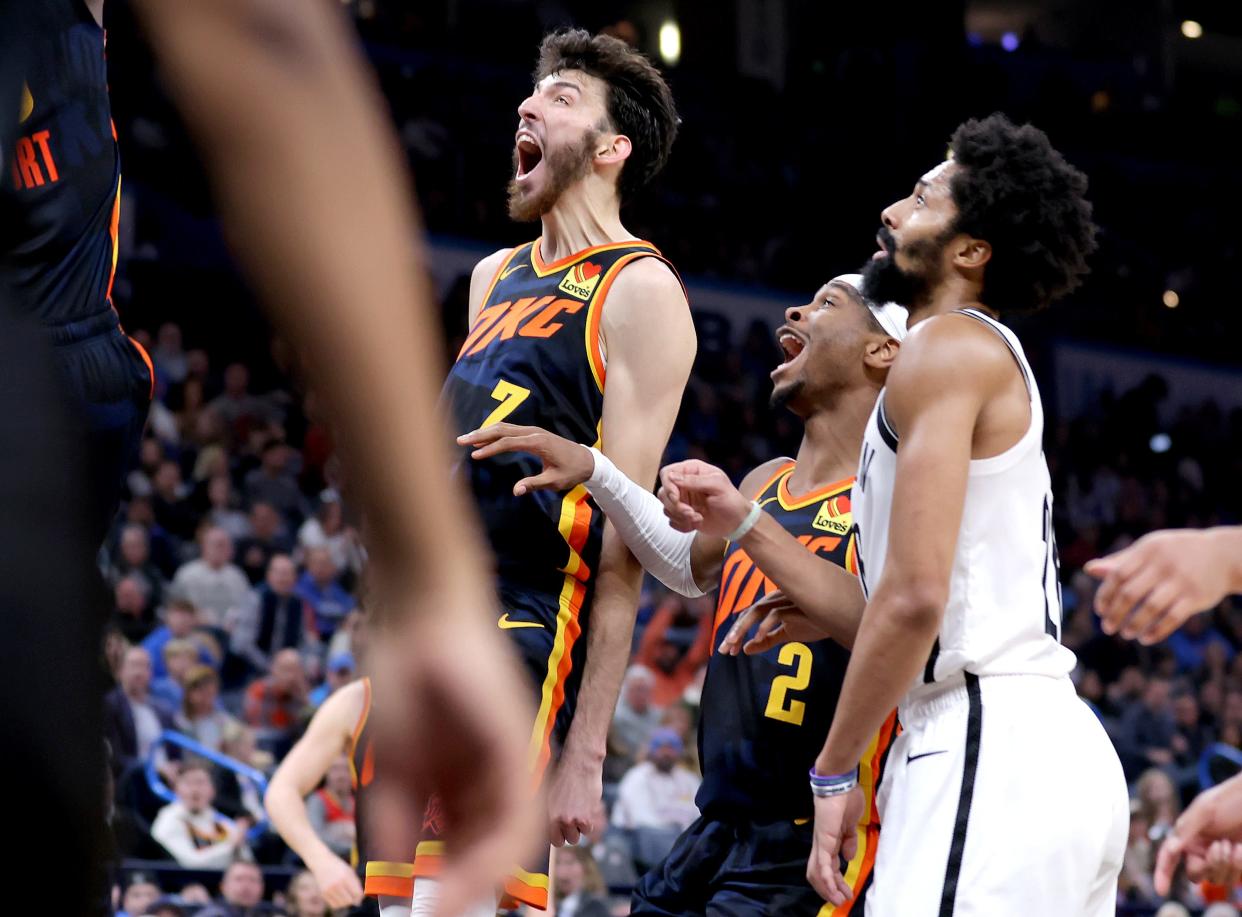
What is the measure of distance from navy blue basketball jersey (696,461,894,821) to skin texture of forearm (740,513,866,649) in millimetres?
293

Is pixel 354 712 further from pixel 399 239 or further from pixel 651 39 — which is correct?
pixel 651 39

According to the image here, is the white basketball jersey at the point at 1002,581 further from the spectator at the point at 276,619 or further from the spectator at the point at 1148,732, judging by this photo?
the spectator at the point at 1148,732

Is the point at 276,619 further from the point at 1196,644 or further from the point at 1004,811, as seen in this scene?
the point at 1196,644

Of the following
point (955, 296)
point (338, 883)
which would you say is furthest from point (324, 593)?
point (955, 296)

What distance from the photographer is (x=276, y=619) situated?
362 inches

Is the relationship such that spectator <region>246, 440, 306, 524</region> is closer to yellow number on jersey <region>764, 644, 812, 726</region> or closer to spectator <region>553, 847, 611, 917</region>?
spectator <region>553, 847, 611, 917</region>

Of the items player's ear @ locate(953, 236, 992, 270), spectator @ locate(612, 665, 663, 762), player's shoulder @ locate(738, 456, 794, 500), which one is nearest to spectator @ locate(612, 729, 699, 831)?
spectator @ locate(612, 665, 663, 762)

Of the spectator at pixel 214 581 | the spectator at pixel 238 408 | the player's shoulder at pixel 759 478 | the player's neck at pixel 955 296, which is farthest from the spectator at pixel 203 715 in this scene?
the player's neck at pixel 955 296

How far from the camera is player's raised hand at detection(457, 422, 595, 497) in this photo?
339cm

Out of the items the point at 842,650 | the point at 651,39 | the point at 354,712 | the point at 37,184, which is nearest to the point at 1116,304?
the point at 651,39

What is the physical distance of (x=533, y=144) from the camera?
412cm

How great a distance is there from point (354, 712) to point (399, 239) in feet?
17.7

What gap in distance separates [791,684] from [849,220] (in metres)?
15.1

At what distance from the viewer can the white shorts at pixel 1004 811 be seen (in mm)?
2896
